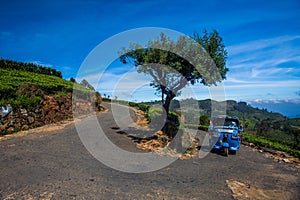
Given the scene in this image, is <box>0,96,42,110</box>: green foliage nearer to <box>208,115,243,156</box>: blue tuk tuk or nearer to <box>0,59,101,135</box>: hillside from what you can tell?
<box>0,59,101,135</box>: hillside

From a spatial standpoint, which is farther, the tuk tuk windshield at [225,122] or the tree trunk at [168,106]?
the tree trunk at [168,106]

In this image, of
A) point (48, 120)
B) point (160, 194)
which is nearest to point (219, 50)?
point (160, 194)

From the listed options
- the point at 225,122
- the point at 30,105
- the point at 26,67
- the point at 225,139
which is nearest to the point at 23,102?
the point at 30,105

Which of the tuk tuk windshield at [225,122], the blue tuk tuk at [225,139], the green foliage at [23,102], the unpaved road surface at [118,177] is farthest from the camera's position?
the tuk tuk windshield at [225,122]

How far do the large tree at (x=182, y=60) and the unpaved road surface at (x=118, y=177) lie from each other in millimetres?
5714

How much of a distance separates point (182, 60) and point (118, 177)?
28.4ft

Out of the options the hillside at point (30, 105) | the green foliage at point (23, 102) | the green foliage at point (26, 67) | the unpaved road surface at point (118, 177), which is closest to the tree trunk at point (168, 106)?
the unpaved road surface at point (118, 177)

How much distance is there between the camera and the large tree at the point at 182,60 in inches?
486

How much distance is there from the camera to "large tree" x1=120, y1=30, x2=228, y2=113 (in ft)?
40.5

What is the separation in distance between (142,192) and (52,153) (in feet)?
17.4

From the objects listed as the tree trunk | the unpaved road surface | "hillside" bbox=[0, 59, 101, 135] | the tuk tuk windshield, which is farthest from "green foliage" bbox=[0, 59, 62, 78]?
the tuk tuk windshield

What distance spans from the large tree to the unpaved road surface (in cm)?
571

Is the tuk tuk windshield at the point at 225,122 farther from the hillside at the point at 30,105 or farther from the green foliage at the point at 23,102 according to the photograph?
the green foliage at the point at 23,102

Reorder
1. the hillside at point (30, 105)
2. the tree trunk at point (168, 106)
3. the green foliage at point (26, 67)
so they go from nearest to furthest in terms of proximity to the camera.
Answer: the hillside at point (30, 105), the tree trunk at point (168, 106), the green foliage at point (26, 67)
